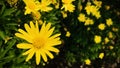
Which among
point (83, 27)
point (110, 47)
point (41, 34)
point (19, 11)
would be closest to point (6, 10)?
point (19, 11)

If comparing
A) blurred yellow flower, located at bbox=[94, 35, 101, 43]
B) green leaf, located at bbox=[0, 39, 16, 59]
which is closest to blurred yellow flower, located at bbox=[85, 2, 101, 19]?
blurred yellow flower, located at bbox=[94, 35, 101, 43]

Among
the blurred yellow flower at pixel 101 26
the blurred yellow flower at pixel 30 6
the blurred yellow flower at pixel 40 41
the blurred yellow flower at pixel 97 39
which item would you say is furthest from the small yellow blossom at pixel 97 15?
the blurred yellow flower at pixel 40 41

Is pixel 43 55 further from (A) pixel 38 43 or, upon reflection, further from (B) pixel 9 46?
(B) pixel 9 46

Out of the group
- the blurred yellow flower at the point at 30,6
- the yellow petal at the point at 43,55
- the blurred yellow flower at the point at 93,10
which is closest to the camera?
the yellow petal at the point at 43,55

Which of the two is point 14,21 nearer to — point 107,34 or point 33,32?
point 33,32

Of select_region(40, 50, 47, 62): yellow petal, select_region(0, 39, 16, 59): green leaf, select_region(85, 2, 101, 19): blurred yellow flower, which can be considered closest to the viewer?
select_region(40, 50, 47, 62): yellow petal

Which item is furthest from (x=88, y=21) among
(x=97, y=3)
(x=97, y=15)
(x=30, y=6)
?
(x=30, y=6)

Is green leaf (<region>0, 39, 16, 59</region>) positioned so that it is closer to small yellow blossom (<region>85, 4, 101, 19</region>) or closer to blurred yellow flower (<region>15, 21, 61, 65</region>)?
blurred yellow flower (<region>15, 21, 61, 65</region>)

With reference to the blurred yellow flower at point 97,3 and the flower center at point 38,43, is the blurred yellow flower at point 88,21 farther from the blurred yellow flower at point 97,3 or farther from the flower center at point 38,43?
the flower center at point 38,43

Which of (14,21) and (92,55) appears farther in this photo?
(92,55)
